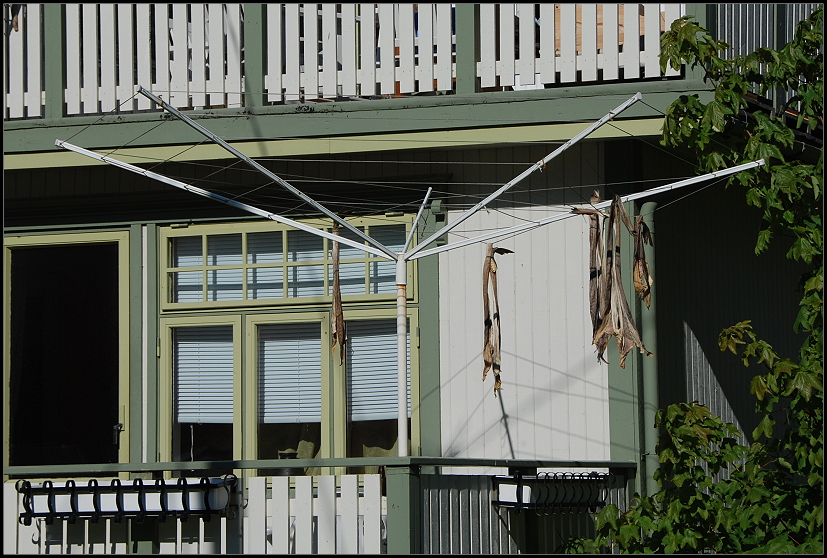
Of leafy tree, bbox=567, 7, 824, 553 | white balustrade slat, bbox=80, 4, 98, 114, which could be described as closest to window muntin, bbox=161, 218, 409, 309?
white balustrade slat, bbox=80, 4, 98, 114

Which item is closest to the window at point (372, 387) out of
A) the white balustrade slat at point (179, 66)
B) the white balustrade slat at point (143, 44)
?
the white balustrade slat at point (179, 66)

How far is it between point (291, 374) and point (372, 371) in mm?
702

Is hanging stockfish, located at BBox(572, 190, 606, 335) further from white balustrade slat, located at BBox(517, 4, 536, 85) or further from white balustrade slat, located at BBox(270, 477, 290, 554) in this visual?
white balustrade slat, located at BBox(270, 477, 290, 554)

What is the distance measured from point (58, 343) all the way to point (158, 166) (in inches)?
77.9

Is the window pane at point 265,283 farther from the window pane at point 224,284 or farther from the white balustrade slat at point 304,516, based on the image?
the white balustrade slat at point 304,516

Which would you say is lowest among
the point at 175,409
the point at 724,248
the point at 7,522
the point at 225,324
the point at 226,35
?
the point at 7,522

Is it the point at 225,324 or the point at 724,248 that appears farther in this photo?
the point at 724,248

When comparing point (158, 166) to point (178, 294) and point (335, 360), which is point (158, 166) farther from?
point (335, 360)

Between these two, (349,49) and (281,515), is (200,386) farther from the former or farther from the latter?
(349,49)

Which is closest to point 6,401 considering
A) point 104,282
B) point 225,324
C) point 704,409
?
point 104,282

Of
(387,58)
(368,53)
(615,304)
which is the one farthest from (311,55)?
(615,304)

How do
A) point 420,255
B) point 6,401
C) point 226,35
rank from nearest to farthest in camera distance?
point 420,255, point 226,35, point 6,401

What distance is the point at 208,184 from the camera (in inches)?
392

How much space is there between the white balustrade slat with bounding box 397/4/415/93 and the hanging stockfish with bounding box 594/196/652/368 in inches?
89.7
